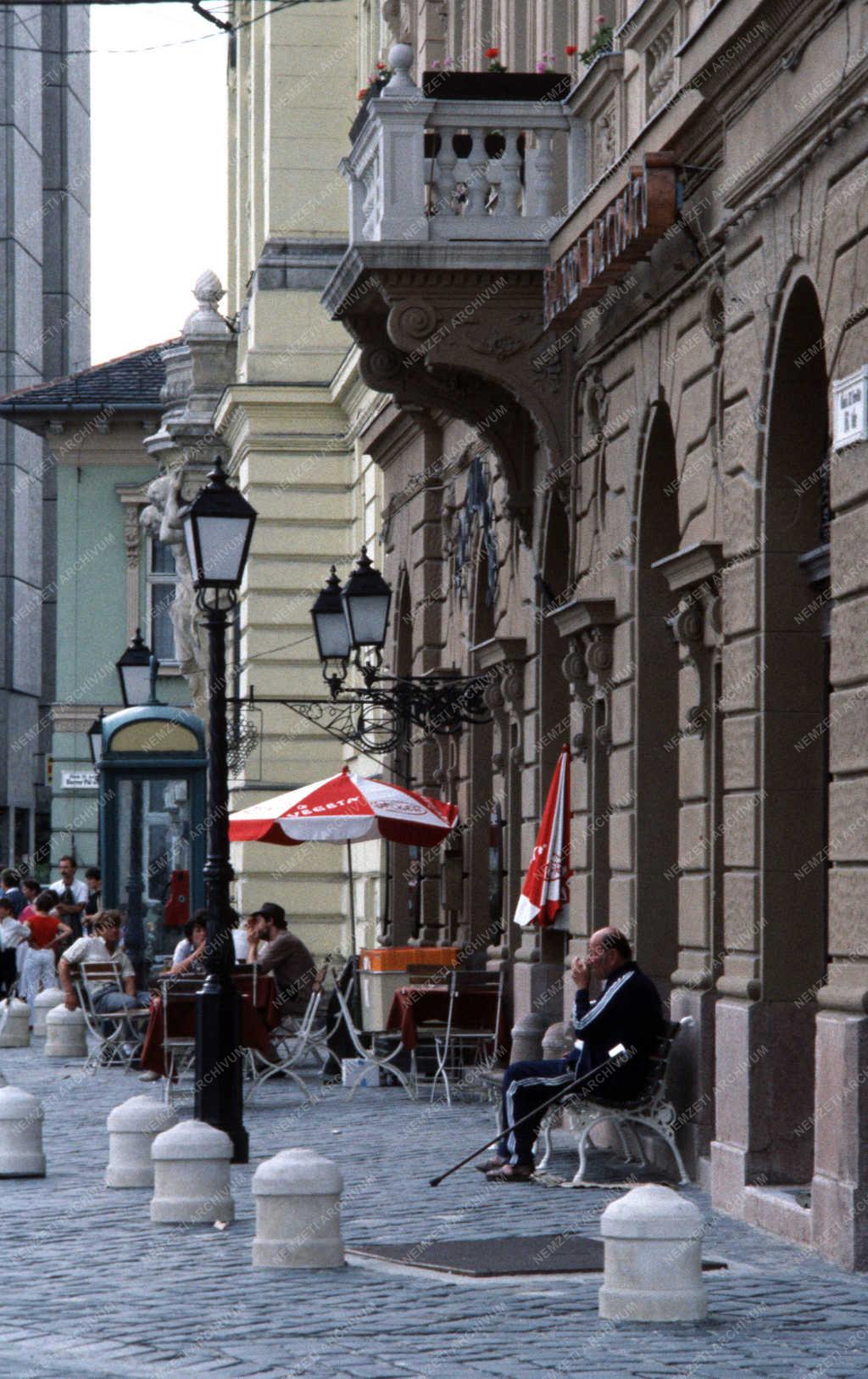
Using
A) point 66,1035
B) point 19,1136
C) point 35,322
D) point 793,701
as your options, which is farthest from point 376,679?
point 35,322

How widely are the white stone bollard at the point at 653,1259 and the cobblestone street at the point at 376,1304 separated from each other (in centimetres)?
13

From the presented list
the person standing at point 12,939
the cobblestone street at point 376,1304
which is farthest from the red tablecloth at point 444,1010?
the person standing at point 12,939

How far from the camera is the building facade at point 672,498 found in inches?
479

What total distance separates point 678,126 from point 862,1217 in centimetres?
648

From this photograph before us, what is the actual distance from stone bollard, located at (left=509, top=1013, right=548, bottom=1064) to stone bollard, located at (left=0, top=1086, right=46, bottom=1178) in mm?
4267

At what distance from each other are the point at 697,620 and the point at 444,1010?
20.4 feet

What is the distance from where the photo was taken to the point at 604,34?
18.0m

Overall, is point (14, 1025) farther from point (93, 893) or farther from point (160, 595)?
point (160, 595)

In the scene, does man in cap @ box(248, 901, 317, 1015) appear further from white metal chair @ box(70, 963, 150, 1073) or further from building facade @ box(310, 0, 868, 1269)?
white metal chair @ box(70, 963, 150, 1073)

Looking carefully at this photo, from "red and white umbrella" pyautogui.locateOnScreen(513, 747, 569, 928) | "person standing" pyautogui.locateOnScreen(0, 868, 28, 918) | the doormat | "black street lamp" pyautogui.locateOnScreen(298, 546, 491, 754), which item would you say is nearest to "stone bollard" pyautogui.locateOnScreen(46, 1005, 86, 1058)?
"black street lamp" pyautogui.locateOnScreen(298, 546, 491, 754)

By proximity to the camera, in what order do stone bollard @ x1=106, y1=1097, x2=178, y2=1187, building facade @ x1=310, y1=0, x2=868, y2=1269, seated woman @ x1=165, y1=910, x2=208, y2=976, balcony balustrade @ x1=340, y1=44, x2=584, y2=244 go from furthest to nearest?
seated woman @ x1=165, y1=910, x2=208, y2=976 → balcony balustrade @ x1=340, y1=44, x2=584, y2=244 → stone bollard @ x1=106, y1=1097, x2=178, y2=1187 → building facade @ x1=310, y1=0, x2=868, y2=1269

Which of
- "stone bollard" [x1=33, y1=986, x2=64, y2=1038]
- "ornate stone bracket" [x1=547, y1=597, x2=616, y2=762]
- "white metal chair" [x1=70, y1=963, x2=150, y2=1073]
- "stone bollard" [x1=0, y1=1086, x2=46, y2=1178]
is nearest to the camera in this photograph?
"stone bollard" [x1=0, y1=1086, x2=46, y2=1178]

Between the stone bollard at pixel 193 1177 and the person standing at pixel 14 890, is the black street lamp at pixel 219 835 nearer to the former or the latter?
the stone bollard at pixel 193 1177

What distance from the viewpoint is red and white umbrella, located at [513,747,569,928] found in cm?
1891
